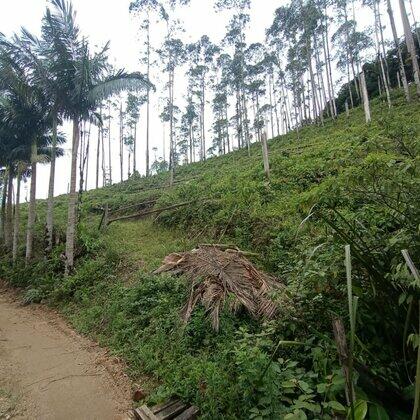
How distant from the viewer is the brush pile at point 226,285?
5.15 meters

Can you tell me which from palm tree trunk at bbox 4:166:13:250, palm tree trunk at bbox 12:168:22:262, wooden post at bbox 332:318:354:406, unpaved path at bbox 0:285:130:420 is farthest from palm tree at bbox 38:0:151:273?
wooden post at bbox 332:318:354:406

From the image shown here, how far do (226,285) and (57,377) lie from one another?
3.02 m

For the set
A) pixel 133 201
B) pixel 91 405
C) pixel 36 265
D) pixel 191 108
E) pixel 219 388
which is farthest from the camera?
pixel 191 108

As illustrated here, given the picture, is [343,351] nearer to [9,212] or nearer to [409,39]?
[9,212]

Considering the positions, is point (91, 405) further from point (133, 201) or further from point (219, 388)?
point (133, 201)

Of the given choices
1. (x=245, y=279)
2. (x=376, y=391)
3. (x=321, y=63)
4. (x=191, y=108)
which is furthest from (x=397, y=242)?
(x=191, y=108)

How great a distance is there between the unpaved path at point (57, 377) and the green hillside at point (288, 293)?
0.38 metres

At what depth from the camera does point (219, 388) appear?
12.7 feet

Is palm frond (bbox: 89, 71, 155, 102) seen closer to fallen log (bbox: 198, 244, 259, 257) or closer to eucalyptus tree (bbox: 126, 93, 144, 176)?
fallen log (bbox: 198, 244, 259, 257)

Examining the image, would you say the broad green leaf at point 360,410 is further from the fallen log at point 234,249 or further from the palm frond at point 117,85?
the palm frond at point 117,85

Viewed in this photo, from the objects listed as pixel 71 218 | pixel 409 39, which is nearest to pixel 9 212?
pixel 71 218

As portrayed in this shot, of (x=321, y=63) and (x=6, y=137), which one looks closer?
(x=6, y=137)

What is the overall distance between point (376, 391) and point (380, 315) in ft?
1.93

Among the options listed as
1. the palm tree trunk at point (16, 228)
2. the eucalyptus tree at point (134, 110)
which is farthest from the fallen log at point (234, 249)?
the eucalyptus tree at point (134, 110)
